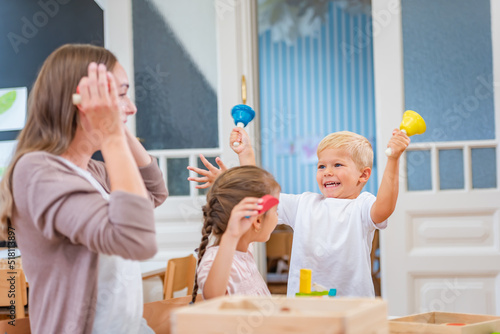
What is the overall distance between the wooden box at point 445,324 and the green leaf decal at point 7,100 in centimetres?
333

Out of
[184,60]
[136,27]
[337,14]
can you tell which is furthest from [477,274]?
[337,14]

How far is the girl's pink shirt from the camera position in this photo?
53.6 inches

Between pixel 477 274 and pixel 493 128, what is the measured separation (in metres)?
0.85

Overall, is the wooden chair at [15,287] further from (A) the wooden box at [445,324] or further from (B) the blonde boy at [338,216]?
(A) the wooden box at [445,324]

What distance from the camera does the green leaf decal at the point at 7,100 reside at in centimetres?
389

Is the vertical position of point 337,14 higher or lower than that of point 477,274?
higher

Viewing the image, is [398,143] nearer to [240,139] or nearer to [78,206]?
[240,139]

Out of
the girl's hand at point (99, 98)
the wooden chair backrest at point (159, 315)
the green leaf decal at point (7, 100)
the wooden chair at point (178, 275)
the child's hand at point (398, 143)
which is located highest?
the green leaf decal at point (7, 100)

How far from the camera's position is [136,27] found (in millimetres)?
3898

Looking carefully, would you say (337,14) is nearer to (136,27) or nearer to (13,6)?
(136,27)

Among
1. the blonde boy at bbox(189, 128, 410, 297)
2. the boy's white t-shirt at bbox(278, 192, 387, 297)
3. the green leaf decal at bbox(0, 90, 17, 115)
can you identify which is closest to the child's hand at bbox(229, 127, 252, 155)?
the blonde boy at bbox(189, 128, 410, 297)

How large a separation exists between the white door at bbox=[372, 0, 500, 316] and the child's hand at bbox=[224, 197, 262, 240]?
2.32 m

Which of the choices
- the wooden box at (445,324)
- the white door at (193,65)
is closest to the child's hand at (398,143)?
the wooden box at (445,324)

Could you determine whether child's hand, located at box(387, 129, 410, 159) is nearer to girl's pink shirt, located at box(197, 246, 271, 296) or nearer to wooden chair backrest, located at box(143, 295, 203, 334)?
girl's pink shirt, located at box(197, 246, 271, 296)
